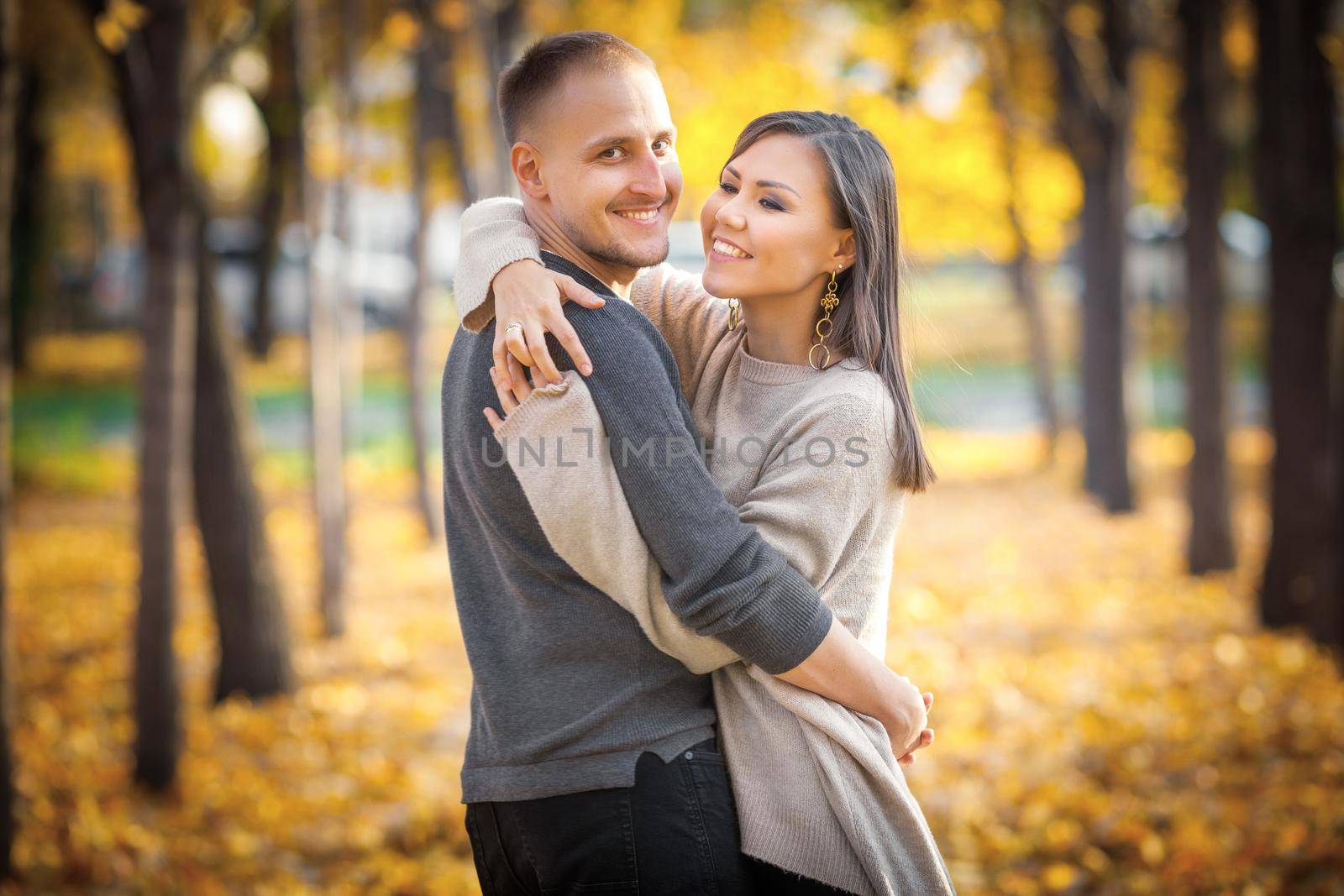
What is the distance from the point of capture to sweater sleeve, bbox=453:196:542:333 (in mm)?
2021

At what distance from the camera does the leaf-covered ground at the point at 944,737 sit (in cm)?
446

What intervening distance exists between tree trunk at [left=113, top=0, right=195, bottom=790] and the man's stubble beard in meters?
3.67

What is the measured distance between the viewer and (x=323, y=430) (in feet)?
25.3

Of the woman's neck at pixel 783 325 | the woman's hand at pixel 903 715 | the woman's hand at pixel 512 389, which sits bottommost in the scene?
the woman's hand at pixel 903 715

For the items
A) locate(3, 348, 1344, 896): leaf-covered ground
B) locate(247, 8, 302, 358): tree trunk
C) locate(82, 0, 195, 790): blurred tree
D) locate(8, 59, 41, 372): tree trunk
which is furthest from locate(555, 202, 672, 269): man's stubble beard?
locate(8, 59, 41, 372): tree trunk

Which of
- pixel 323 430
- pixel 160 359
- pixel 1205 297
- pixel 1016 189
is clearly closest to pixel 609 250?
pixel 160 359

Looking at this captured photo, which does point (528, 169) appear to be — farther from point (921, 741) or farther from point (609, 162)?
point (921, 741)

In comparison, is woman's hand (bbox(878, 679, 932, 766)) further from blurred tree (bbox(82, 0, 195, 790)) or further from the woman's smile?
blurred tree (bbox(82, 0, 195, 790))

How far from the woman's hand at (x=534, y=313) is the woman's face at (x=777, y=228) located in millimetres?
315

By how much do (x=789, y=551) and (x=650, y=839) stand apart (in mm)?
515

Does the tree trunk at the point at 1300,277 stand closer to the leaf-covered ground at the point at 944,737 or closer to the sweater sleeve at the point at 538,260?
the leaf-covered ground at the point at 944,737

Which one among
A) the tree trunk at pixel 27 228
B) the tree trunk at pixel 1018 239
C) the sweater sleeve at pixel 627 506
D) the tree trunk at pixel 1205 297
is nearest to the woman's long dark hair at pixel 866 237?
the sweater sleeve at pixel 627 506

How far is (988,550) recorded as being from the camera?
9.82 meters

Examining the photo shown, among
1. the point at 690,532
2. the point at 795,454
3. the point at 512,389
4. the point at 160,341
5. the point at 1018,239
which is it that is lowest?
the point at 690,532
